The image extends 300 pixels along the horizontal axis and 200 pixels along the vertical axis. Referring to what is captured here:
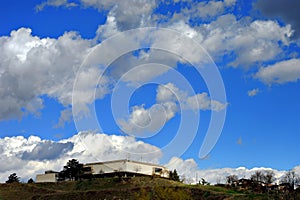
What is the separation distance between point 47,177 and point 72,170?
8.96 m

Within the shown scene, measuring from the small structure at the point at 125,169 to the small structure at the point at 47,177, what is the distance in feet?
28.9

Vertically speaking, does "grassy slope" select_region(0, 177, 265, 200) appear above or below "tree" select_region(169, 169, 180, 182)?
below

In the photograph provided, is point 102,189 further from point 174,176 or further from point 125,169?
point 174,176

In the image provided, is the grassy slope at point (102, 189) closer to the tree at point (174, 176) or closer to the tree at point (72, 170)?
the tree at point (72, 170)

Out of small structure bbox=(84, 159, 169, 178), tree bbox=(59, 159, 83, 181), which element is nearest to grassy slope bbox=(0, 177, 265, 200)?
tree bbox=(59, 159, 83, 181)

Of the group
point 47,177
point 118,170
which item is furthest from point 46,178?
point 118,170

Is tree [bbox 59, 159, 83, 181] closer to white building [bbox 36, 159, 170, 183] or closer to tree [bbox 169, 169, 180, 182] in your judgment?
white building [bbox 36, 159, 170, 183]

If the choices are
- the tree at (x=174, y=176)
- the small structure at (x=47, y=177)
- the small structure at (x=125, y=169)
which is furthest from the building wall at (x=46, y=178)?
the tree at (x=174, y=176)

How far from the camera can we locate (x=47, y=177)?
12888cm

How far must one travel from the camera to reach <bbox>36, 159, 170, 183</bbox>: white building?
12319cm

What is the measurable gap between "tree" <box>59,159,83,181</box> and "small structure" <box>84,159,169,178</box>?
415cm

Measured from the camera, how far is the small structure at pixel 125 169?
12294cm

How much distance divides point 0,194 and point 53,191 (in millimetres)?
11697

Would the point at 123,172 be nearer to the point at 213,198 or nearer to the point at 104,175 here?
the point at 104,175
